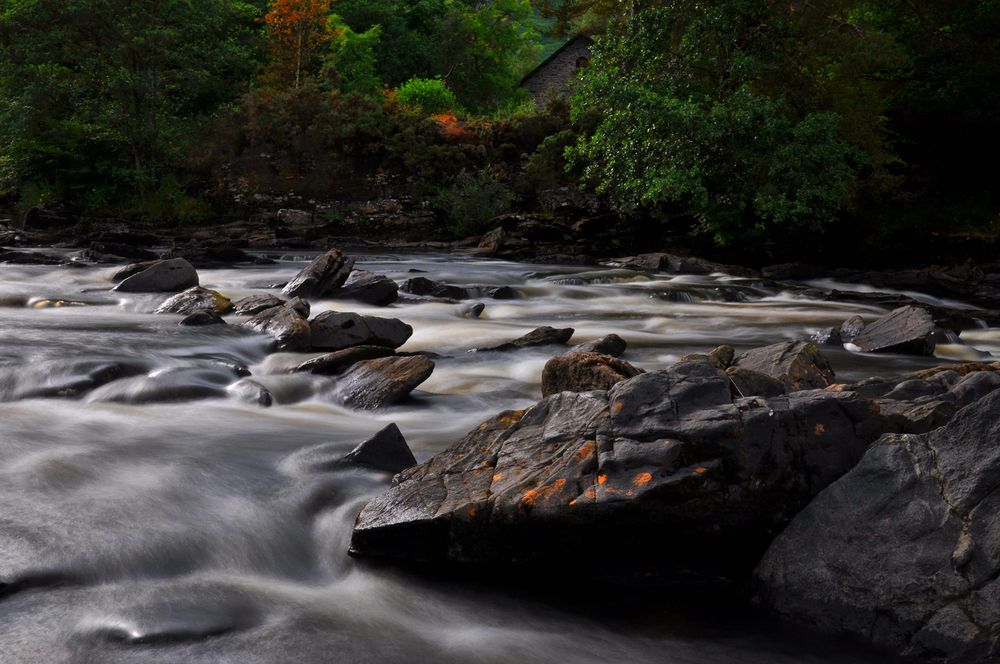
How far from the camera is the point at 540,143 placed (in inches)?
1130

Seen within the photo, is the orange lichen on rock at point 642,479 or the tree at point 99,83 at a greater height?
the tree at point 99,83

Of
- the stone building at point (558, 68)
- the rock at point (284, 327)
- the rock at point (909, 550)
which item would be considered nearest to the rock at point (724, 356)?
the rock at point (909, 550)

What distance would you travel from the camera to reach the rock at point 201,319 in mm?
10016

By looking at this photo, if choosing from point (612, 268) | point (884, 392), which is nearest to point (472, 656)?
point (884, 392)

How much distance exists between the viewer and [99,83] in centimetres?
2883

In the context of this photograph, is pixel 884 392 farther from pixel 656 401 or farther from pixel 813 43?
pixel 813 43

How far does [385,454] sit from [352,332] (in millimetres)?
3833

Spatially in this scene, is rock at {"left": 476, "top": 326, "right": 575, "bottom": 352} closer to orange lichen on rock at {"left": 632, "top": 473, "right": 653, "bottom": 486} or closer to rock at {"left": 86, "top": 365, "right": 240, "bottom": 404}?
rock at {"left": 86, "top": 365, "right": 240, "bottom": 404}

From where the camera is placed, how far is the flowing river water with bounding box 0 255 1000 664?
336 centimetres

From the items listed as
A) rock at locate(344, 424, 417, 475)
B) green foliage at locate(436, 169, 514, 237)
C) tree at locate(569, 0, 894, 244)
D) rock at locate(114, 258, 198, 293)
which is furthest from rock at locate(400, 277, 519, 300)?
green foliage at locate(436, 169, 514, 237)

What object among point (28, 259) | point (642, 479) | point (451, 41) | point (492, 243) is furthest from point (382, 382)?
point (451, 41)

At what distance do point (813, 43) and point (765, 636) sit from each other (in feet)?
59.8

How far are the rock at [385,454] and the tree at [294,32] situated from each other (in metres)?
30.5

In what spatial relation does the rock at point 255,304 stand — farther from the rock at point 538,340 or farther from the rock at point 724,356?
the rock at point 724,356
